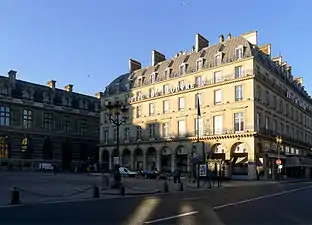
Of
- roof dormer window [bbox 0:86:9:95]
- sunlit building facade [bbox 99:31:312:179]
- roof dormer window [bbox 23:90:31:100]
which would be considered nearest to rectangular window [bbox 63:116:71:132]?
roof dormer window [bbox 23:90:31:100]

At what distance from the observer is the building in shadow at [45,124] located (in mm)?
73562

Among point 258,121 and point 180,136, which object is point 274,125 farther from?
point 180,136

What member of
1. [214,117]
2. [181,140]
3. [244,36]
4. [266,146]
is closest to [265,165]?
[266,146]

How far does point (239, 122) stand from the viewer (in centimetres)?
5662

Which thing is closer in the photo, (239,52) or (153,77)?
(239,52)

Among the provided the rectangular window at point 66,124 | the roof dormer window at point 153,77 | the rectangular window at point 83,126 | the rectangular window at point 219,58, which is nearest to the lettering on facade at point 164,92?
the roof dormer window at point 153,77

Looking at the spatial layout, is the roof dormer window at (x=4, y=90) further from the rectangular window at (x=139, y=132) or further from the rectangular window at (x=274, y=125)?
the rectangular window at (x=274, y=125)

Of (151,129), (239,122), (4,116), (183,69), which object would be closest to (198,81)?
(183,69)

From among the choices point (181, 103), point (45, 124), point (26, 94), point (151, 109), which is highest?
point (26, 94)

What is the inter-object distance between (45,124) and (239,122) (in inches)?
1724

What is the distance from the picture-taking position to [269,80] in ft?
200

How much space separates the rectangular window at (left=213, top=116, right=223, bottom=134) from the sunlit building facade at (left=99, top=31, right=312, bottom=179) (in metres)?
0.16

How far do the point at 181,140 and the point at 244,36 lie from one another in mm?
20929

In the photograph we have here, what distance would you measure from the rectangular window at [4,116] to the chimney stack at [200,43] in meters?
38.3
